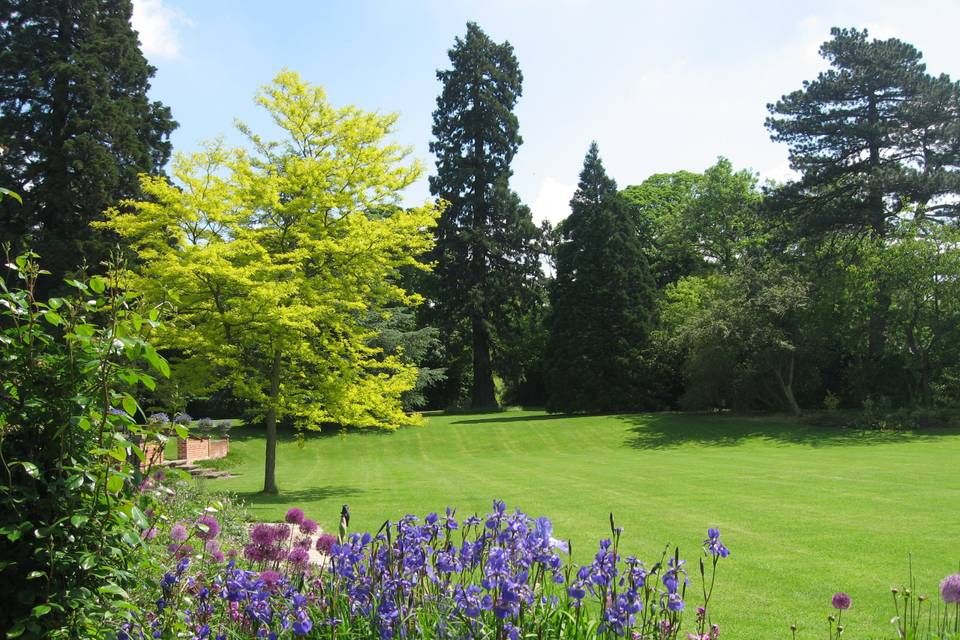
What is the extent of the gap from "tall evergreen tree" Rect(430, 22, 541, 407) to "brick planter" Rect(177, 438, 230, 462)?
14.7 metres

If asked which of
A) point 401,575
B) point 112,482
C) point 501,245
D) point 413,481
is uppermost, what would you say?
point 501,245

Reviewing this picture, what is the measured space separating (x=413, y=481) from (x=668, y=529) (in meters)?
7.50

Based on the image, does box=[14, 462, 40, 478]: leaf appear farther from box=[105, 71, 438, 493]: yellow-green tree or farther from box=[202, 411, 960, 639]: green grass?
box=[105, 71, 438, 493]: yellow-green tree

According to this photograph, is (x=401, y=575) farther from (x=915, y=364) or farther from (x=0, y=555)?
(x=915, y=364)

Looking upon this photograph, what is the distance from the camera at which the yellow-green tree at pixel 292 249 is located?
13.0 meters

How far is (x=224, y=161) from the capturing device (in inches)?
554

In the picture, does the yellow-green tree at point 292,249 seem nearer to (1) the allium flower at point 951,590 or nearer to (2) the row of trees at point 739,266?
(1) the allium flower at point 951,590

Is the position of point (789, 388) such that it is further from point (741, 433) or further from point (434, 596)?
point (434, 596)

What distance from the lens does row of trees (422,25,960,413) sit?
26.1m

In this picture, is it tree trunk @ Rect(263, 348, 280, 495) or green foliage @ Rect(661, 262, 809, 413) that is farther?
green foliage @ Rect(661, 262, 809, 413)

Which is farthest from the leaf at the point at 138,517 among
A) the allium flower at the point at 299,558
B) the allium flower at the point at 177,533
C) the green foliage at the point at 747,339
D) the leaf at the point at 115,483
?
the green foliage at the point at 747,339

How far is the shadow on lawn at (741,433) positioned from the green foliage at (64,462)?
22.7m

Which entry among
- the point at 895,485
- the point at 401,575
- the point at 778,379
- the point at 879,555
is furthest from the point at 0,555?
the point at 778,379

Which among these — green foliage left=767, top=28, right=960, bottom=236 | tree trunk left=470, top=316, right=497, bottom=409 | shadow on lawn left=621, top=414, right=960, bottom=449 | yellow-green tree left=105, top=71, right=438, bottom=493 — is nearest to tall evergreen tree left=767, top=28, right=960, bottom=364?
green foliage left=767, top=28, right=960, bottom=236
